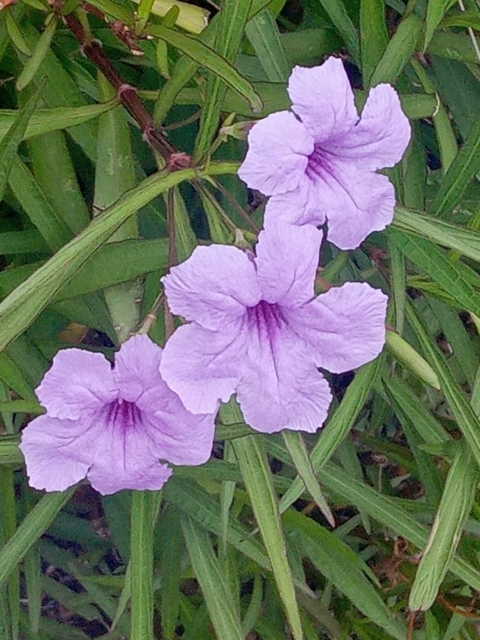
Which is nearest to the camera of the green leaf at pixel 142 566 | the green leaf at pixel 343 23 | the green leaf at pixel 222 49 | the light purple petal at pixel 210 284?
the light purple petal at pixel 210 284

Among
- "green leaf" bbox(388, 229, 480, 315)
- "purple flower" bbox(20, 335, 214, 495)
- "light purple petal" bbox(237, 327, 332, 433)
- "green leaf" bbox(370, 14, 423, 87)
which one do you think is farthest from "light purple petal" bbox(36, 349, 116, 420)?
"green leaf" bbox(370, 14, 423, 87)

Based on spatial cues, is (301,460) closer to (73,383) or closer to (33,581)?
(73,383)

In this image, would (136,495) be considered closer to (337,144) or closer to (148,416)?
(148,416)

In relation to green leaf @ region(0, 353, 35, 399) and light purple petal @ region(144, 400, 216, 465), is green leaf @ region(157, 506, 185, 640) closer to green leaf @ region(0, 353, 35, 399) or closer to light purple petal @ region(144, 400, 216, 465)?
green leaf @ region(0, 353, 35, 399)

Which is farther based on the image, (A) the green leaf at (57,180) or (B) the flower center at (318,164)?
(A) the green leaf at (57,180)

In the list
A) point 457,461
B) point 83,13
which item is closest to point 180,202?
point 83,13

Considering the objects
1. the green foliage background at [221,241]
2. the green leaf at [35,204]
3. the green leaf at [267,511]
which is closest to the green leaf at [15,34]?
the green foliage background at [221,241]

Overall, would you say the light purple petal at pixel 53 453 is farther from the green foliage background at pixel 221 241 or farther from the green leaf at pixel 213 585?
the green leaf at pixel 213 585
